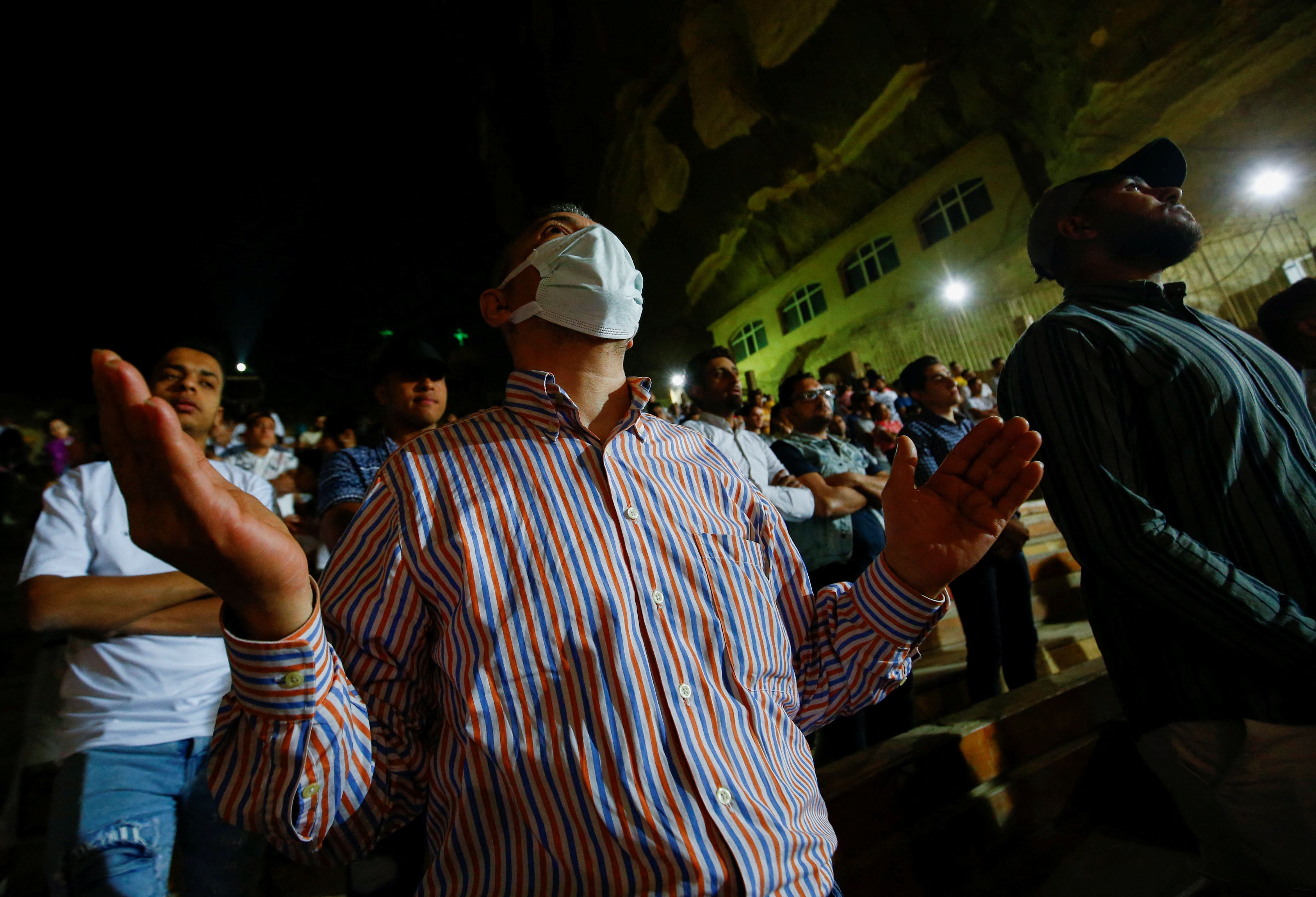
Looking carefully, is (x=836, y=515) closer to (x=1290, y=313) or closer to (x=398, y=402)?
(x=398, y=402)

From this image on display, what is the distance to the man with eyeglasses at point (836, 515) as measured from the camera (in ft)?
10.2

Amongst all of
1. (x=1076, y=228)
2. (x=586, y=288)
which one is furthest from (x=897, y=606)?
A: (x=1076, y=228)

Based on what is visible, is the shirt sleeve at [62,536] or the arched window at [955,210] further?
the arched window at [955,210]

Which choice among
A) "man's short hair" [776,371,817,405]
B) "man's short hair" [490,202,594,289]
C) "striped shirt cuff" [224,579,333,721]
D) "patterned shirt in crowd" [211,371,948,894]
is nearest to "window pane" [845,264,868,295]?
"man's short hair" [776,371,817,405]

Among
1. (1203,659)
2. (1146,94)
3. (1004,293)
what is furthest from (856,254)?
(1203,659)

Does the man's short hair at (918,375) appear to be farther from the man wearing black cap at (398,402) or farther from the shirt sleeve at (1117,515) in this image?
the man wearing black cap at (398,402)

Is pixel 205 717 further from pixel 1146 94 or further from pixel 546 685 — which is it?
pixel 1146 94

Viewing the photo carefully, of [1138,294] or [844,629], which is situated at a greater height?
[1138,294]

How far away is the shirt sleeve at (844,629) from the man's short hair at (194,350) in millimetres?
2536

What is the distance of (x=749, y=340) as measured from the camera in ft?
93.2

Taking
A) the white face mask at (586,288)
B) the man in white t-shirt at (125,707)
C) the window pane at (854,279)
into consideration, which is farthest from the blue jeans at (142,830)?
the window pane at (854,279)

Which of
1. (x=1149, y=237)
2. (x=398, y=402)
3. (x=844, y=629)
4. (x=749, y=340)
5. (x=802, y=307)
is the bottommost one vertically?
(x=844, y=629)

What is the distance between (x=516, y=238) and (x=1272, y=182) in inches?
818

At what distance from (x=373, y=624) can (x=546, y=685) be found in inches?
13.6
